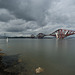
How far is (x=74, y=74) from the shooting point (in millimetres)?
7117

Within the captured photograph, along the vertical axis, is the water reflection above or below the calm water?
above

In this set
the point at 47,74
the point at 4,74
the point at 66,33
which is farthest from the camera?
the point at 66,33

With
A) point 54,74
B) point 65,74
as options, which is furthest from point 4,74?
point 65,74

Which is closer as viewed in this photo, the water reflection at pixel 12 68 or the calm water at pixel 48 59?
the water reflection at pixel 12 68

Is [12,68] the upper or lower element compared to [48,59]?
upper

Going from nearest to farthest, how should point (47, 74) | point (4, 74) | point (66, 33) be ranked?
1. point (4, 74)
2. point (47, 74)
3. point (66, 33)

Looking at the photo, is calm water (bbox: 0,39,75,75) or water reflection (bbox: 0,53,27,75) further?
calm water (bbox: 0,39,75,75)

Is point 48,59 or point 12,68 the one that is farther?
point 48,59

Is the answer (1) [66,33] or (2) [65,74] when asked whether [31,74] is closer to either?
(2) [65,74]

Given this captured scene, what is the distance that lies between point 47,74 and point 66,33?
485 feet

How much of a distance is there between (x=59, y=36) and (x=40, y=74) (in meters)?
146

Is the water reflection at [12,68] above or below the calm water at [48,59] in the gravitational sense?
above

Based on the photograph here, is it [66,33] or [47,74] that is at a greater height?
[66,33]

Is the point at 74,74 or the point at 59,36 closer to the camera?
the point at 74,74
